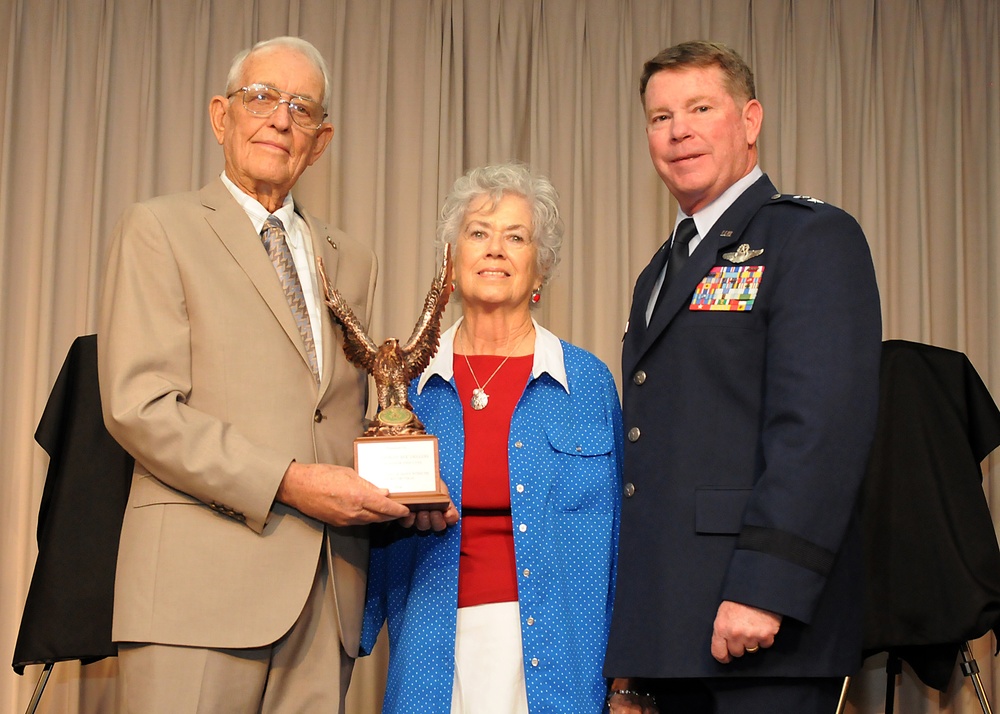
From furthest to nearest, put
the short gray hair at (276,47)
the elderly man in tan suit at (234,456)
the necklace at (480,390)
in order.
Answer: the necklace at (480,390), the short gray hair at (276,47), the elderly man in tan suit at (234,456)

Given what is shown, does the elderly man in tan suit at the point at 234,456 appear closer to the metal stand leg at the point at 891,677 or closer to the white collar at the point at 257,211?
the white collar at the point at 257,211

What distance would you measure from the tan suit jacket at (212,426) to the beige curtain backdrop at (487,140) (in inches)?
68.7

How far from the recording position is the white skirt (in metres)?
2.38

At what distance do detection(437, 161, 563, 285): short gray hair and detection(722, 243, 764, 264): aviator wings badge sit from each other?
0.75 m

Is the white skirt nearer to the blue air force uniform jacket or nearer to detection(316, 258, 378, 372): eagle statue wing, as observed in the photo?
the blue air force uniform jacket

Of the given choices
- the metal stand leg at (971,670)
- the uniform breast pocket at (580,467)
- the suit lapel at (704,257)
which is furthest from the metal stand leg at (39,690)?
the metal stand leg at (971,670)

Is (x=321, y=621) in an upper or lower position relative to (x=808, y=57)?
lower

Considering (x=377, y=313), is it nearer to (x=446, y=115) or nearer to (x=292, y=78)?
(x=446, y=115)

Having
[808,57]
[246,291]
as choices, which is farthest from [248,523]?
[808,57]

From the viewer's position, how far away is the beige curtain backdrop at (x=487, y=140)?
155 inches

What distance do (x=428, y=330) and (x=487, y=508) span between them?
459 mm

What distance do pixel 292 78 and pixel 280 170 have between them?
0.76ft

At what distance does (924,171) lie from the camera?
13.9ft

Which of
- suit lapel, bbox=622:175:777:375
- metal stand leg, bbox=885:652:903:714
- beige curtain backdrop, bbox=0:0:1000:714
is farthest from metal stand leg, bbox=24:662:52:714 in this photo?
metal stand leg, bbox=885:652:903:714
